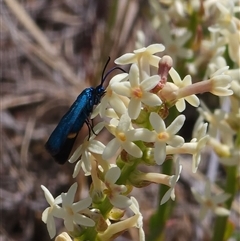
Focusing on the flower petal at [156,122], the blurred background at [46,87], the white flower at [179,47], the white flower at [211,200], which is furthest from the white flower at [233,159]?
the flower petal at [156,122]

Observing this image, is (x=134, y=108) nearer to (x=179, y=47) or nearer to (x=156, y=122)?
(x=156, y=122)

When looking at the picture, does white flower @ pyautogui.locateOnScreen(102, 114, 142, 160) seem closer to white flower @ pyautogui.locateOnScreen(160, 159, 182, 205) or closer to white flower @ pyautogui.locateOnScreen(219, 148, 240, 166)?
white flower @ pyautogui.locateOnScreen(160, 159, 182, 205)

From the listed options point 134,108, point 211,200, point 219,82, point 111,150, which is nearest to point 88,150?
point 111,150

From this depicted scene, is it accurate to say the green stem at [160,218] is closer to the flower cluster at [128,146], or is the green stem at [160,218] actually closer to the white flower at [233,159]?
the white flower at [233,159]

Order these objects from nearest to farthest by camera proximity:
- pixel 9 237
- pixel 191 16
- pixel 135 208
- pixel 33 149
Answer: pixel 135 208 → pixel 191 16 → pixel 9 237 → pixel 33 149

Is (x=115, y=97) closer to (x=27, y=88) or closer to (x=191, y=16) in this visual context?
(x=191, y=16)

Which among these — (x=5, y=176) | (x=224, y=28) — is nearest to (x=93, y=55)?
(x=5, y=176)
